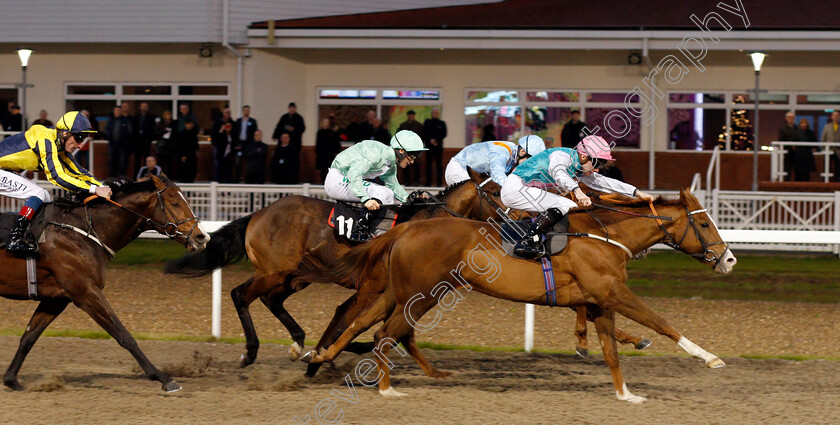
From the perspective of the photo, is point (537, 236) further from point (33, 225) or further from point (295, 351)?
point (33, 225)

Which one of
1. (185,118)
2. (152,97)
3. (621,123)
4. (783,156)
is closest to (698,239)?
(783,156)

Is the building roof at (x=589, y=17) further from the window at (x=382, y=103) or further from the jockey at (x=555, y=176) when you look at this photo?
the jockey at (x=555, y=176)

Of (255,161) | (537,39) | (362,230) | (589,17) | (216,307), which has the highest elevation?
(589,17)

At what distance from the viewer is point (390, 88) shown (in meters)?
17.0

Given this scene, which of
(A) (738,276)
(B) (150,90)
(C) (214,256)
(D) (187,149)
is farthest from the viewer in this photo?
(B) (150,90)

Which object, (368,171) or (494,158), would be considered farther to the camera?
(494,158)

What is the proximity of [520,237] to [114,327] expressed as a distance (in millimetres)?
2417

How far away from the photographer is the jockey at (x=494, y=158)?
7242mm

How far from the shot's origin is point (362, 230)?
6.81 meters

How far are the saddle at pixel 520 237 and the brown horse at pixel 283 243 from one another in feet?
3.53

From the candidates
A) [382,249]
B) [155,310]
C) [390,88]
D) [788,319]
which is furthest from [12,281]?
[390,88]

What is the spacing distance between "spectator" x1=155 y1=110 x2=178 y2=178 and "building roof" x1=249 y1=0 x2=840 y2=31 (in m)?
2.33

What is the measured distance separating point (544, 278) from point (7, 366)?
3.52 meters

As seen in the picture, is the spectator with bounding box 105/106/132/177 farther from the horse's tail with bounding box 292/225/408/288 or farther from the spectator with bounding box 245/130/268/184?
the horse's tail with bounding box 292/225/408/288
